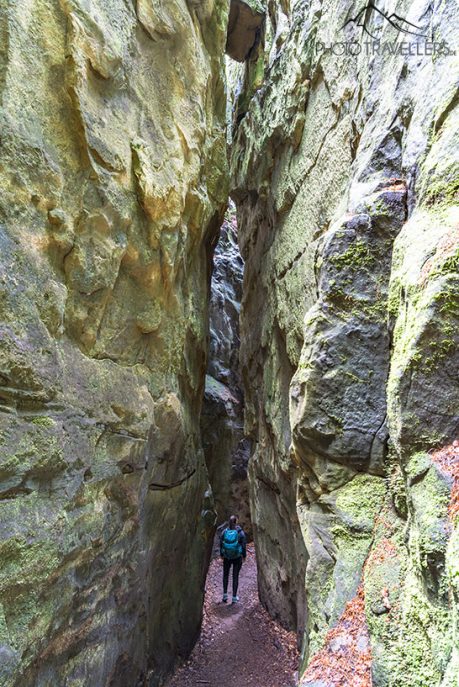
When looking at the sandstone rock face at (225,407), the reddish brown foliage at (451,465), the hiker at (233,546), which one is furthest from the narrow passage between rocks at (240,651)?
the reddish brown foliage at (451,465)

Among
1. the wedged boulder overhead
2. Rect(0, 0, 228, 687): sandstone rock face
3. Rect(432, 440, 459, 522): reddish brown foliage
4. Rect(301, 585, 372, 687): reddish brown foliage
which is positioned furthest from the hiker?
the wedged boulder overhead

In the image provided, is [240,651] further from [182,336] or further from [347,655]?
[182,336]

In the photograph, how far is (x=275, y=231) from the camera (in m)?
11.5

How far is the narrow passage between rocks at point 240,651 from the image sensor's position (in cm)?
887

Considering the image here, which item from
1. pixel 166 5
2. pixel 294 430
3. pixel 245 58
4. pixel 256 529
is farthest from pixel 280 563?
pixel 245 58

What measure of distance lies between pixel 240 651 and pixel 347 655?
701cm

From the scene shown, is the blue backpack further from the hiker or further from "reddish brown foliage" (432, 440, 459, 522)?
"reddish brown foliage" (432, 440, 459, 522)

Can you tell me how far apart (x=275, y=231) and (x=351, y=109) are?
3.99 meters

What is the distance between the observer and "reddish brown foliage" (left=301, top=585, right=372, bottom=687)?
3.98 m

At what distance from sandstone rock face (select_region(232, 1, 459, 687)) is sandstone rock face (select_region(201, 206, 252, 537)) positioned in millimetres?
6188

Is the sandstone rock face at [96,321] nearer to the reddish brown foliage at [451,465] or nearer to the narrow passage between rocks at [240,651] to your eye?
the narrow passage between rocks at [240,651]

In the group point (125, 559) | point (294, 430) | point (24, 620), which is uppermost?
point (294, 430)

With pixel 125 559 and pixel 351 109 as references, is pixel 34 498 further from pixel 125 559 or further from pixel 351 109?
pixel 351 109

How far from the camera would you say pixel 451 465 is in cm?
333
